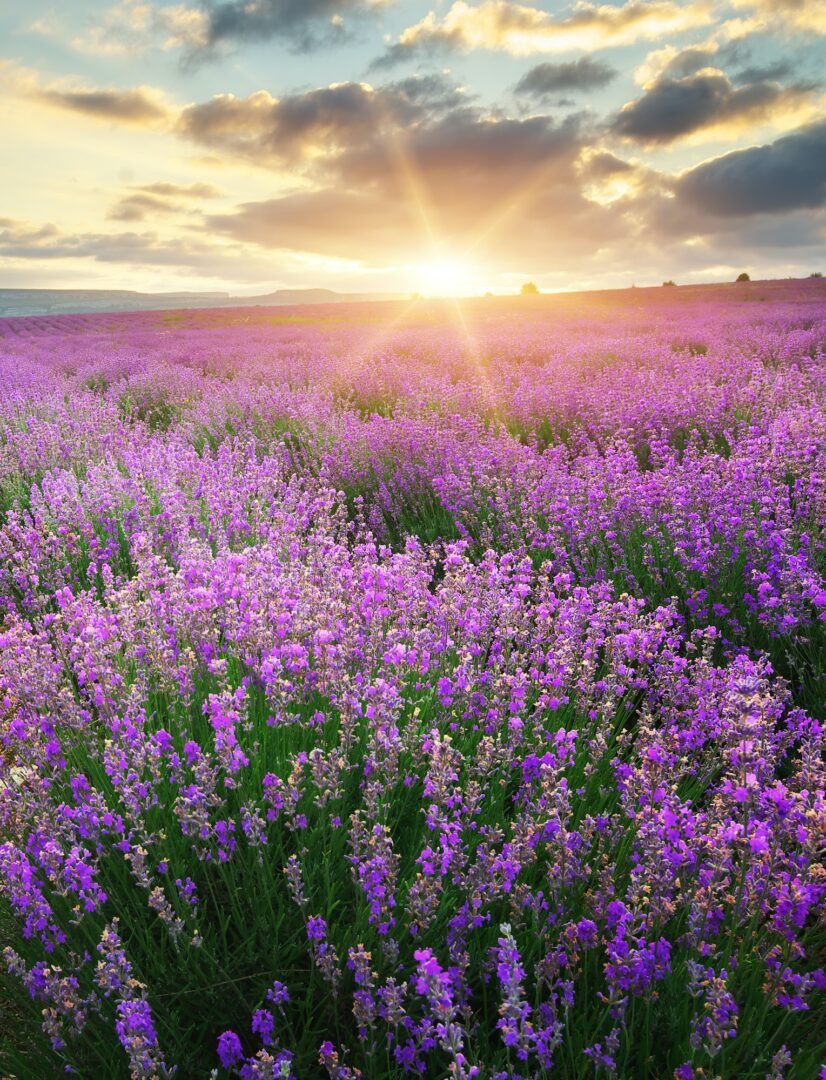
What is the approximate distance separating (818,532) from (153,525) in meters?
3.75

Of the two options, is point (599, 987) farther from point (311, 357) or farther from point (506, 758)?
point (311, 357)

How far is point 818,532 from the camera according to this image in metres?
3.68

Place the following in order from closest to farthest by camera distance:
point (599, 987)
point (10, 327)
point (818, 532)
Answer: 1. point (599, 987)
2. point (818, 532)
3. point (10, 327)

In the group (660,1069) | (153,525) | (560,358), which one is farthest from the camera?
(560,358)

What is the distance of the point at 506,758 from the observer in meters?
1.88

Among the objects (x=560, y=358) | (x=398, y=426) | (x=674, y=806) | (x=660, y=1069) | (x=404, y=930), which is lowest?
(x=660, y=1069)

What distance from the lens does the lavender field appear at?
4.79 ft

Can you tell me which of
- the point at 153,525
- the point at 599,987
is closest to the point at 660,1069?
the point at 599,987

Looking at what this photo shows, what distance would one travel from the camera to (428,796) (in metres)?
1.86

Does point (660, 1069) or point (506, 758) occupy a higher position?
point (506, 758)

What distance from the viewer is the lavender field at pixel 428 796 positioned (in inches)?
57.4

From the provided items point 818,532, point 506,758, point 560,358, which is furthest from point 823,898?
point 560,358

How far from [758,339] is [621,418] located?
5.90 m

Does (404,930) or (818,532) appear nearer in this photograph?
(404,930)
